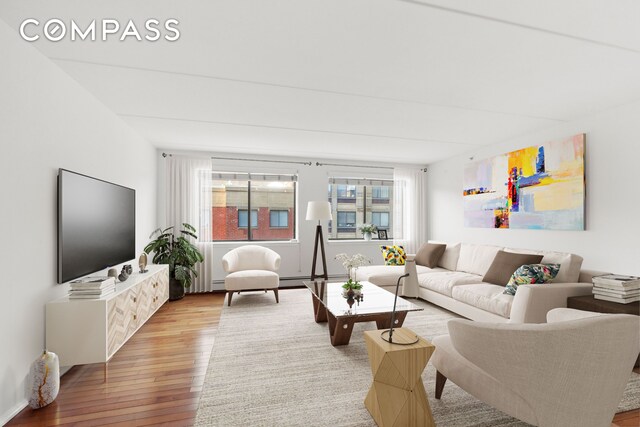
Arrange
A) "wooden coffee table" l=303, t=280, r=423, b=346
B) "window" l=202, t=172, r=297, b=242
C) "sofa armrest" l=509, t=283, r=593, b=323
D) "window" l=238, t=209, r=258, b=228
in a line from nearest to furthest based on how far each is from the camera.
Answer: "sofa armrest" l=509, t=283, r=593, b=323, "wooden coffee table" l=303, t=280, r=423, b=346, "window" l=202, t=172, r=297, b=242, "window" l=238, t=209, r=258, b=228

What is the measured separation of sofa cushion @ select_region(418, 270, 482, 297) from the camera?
12.9ft

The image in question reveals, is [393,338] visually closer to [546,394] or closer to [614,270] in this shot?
[546,394]

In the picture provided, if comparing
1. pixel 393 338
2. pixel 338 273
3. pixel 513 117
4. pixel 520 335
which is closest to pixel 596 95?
pixel 513 117

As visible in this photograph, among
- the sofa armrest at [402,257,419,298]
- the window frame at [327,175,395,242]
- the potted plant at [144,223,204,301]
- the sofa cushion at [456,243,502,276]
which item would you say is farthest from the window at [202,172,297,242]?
the sofa cushion at [456,243,502,276]

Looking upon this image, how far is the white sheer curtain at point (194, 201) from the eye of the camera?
5238 millimetres

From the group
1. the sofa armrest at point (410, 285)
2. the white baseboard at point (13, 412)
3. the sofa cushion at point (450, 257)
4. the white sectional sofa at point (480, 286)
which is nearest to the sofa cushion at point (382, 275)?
the white sectional sofa at point (480, 286)

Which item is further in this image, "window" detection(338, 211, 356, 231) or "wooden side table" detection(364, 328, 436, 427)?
"window" detection(338, 211, 356, 231)

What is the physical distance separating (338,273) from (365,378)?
3.84 meters

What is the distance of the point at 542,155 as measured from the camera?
3.97 m

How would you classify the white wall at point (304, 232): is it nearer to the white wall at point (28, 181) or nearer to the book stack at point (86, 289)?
the white wall at point (28, 181)

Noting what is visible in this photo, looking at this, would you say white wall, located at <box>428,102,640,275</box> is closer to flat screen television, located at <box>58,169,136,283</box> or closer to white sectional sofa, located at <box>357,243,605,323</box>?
white sectional sofa, located at <box>357,243,605,323</box>

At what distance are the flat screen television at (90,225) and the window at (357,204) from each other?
378 cm

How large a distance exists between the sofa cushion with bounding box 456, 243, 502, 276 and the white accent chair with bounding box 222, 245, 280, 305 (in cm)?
287

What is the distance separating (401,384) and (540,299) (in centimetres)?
183
